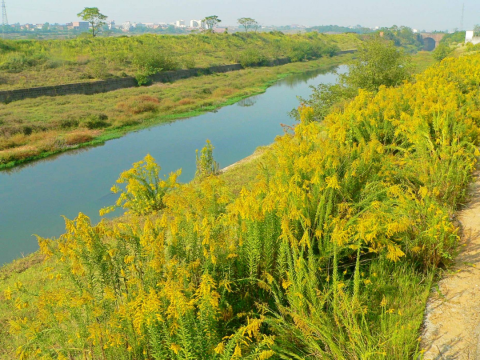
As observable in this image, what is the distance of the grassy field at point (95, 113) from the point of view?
49.5 ft

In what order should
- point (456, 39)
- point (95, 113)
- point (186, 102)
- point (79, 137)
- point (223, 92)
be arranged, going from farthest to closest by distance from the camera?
1. point (456, 39)
2. point (223, 92)
3. point (186, 102)
4. point (95, 113)
5. point (79, 137)

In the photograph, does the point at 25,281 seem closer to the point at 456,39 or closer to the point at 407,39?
the point at 456,39

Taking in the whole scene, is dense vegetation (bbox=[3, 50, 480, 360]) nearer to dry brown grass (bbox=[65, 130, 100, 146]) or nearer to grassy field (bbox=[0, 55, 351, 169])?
grassy field (bbox=[0, 55, 351, 169])

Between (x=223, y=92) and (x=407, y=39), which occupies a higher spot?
(x=407, y=39)

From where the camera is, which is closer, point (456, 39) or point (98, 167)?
point (98, 167)

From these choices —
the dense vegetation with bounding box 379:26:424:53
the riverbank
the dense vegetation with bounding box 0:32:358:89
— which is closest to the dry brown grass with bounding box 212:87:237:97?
the dense vegetation with bounding box 0:32:358:89

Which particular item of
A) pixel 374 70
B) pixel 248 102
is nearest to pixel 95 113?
pixel 248 102

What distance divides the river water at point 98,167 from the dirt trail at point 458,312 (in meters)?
7.77

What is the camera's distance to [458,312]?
254 centimetres

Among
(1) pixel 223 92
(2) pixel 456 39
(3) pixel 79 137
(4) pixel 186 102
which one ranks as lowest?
(3) pixel 79 137

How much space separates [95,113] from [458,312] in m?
19.2

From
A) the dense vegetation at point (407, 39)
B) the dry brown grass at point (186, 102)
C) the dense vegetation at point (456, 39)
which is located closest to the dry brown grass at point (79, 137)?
the dry brown grass at point (186, 102)

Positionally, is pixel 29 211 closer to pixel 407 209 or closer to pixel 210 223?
pixel 210 223

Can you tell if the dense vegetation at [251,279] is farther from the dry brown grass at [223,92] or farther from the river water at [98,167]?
the dry brown grass at [223,92]
